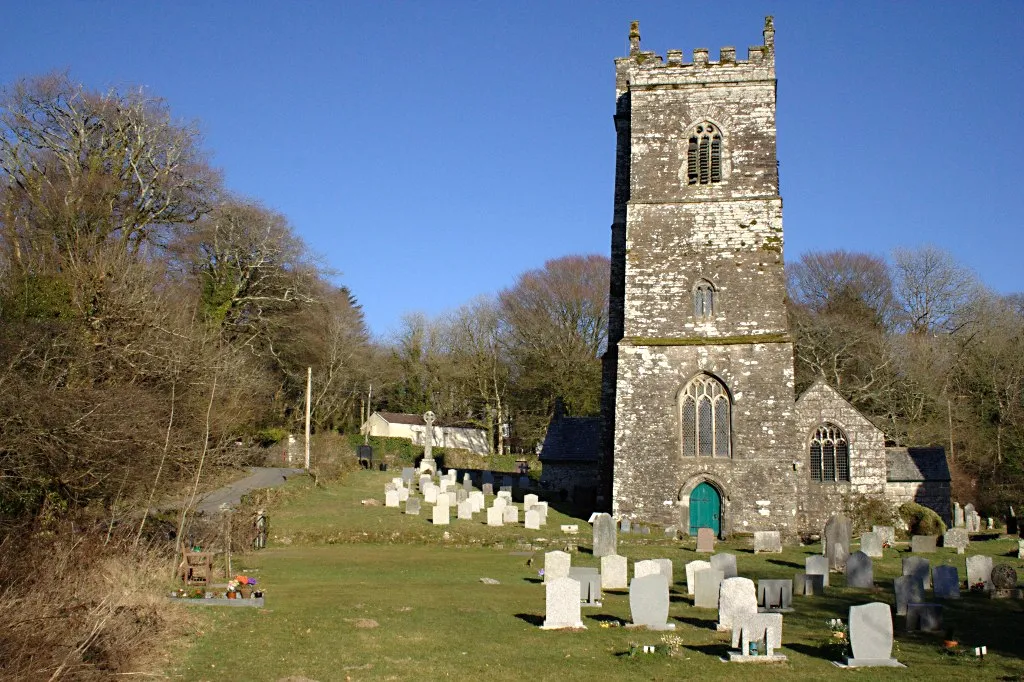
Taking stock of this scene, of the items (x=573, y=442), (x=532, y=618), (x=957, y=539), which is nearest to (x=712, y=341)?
(x=957, y=539)

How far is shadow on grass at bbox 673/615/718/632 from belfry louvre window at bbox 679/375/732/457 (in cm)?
1174

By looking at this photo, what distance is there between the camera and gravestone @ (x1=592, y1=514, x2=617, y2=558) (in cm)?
2070

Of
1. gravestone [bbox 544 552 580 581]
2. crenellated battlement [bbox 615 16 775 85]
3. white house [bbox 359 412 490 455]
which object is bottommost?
gravestone [bbox 544 552 580 581]

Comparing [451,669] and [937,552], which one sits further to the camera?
[937,552]

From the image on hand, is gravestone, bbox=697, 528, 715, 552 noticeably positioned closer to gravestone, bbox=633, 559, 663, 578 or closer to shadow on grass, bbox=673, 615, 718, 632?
gravestone, bbox=633, 559, 663, 578

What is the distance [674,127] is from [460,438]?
34.9m

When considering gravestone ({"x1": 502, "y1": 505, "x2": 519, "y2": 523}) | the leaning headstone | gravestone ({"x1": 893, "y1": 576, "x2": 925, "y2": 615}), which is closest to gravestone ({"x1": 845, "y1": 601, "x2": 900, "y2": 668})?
gravestone ({"x1": 893, "y1": 576, "x2": 925, "y2": 615})

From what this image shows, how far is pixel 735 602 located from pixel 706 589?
114 inches

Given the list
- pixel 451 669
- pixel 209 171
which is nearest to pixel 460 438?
pixel 209 171

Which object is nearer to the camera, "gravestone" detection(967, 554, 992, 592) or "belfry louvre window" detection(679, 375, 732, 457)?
"gravestone" detection(967, 554, 992, 592)

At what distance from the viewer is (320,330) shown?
48156mm

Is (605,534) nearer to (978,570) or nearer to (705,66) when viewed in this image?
(978,570)

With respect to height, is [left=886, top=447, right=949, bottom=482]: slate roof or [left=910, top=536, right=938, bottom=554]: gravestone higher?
[left=886, top=447, right=949, bottom=482]: slate roof

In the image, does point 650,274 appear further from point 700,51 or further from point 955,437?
point 955,437
